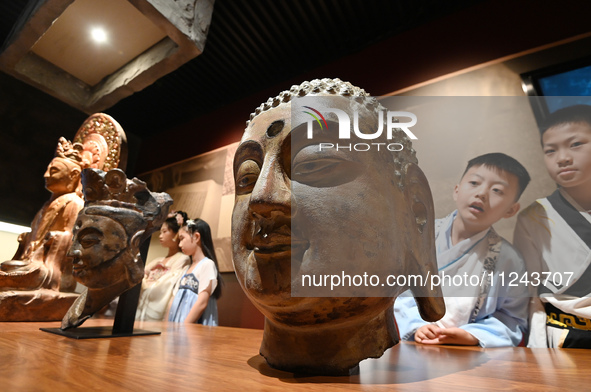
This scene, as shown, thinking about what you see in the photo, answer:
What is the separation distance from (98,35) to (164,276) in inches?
97.5

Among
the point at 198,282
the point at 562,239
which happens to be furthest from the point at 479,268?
the point at 198,282

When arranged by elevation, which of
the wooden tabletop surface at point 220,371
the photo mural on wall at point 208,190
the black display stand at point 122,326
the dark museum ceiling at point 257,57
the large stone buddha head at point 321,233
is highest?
the dark museum ceiling at point 257,57

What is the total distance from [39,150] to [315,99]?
4.70 meters

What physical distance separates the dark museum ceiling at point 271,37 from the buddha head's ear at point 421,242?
228 cm

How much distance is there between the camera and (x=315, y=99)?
44.1 inches

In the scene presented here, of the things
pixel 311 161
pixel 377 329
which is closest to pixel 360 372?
pixel 377 329

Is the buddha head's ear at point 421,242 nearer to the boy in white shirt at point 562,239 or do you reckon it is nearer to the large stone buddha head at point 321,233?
the large stone buddha head at point 321,233

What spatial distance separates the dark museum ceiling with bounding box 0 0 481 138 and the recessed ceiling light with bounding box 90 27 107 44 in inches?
31.3

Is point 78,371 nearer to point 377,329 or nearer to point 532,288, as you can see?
point 377,329

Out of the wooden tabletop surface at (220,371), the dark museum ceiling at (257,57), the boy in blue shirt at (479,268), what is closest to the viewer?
the wooden tabletop surface at (220,371)

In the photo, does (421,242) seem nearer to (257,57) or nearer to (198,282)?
(198,282)

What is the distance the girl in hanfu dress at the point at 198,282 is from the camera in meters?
3.21

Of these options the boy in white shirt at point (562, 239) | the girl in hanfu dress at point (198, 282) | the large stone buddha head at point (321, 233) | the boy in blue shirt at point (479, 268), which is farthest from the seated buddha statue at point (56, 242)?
the boy in white shirt at point (562, 239)

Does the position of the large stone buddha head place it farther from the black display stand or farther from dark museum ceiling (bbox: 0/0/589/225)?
dark museum ceiling (bbox: 0/0/589/225)
